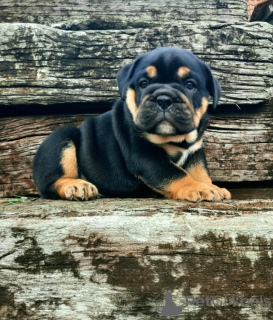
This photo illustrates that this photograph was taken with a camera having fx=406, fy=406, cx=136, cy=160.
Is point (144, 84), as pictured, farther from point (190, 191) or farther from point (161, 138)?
point (190, 191)

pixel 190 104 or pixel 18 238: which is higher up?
pixel 190 104

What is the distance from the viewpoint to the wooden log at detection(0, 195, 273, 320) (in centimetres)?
214

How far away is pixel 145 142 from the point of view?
3406 millimetres

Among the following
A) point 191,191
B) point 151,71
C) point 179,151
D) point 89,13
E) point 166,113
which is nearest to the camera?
point 191,191

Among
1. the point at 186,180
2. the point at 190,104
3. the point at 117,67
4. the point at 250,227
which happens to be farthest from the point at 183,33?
the point at 250,227

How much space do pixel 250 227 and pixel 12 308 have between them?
1401 mm

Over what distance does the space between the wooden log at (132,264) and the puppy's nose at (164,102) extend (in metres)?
0.92

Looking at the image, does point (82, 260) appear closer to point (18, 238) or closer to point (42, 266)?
point (42, 266)

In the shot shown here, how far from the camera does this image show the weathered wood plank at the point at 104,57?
4.10m

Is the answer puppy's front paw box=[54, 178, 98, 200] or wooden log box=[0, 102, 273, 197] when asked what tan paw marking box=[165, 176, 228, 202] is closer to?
puppy's front paw box=[54, 178, 98, 200]

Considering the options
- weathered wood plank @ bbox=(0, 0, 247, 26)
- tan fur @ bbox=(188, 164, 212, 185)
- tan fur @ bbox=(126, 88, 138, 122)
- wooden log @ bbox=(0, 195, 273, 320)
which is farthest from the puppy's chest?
weathered wood plank @ bbox=(0, 0, 247, 26)

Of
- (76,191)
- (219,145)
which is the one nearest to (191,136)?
(219,145)

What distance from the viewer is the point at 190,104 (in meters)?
3.17

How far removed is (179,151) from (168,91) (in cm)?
61
